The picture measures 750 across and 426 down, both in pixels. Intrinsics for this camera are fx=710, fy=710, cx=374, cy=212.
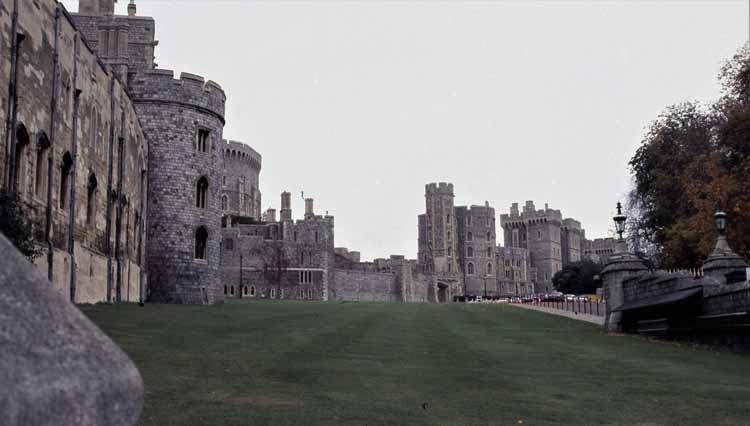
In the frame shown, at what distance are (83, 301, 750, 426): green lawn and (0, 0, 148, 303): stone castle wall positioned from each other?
4284mm

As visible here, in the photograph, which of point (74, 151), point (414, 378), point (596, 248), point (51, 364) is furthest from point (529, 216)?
point (51, 364)

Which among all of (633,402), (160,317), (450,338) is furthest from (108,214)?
(633,402)

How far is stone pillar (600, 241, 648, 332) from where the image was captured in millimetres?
20983

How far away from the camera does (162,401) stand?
22.5 feet

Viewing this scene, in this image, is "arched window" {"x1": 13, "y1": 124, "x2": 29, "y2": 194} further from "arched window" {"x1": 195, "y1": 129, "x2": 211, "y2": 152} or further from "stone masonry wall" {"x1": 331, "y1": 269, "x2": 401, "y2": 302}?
"stone masonry wall" {"x1": 331, "y1": 269, "x2": 401, "y2": 302}

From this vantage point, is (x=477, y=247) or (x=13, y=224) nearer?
(x=13, y=224)

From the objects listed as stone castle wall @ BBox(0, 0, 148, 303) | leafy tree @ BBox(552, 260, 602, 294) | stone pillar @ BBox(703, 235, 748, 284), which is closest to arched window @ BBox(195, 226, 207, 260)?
stone castle wall @ BBox(0, 0, 148, 303)

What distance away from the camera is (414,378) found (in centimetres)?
920

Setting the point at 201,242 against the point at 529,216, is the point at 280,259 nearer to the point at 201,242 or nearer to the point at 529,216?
the point at 201,242

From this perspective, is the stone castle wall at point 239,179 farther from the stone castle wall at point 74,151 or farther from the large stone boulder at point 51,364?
the large stone boulder at point 51,364

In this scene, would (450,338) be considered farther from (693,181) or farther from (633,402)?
(693,181)

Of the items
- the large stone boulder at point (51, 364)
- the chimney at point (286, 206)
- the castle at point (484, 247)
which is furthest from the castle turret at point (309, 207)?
the large stone boulder at point (51, 364)

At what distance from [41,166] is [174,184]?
46.1 feet

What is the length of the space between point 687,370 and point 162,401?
833cm
